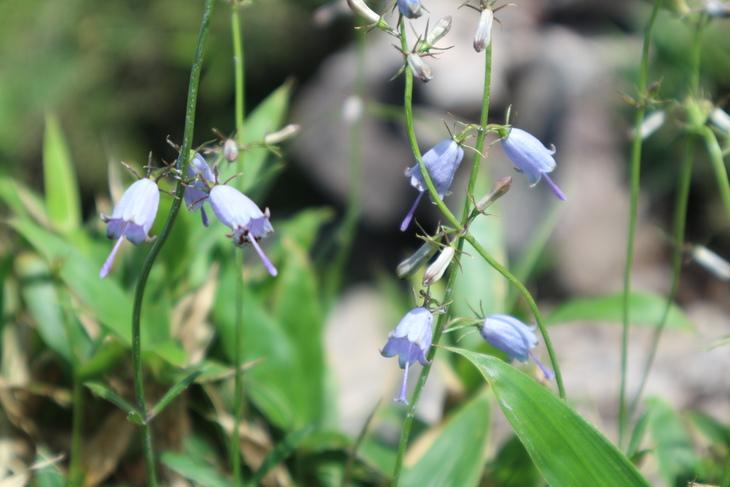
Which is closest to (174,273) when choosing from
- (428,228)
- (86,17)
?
(428,228)

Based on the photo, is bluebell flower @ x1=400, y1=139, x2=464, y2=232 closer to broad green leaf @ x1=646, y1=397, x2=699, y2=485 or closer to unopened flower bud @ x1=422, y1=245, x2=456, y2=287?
unopened flower bud @ x1=422, y1=245, x2=456, y2=287

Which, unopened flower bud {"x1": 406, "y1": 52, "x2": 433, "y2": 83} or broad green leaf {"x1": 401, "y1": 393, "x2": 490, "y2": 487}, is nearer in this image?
unopened flower bud {"x1": 406, "y1": 52, "x2": 433, "y2": 83}

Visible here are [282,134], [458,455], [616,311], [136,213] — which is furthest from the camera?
[616,311]

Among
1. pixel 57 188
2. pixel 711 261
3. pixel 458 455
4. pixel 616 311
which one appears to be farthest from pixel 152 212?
pixel 616 311

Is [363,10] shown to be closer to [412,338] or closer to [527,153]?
[527,153]

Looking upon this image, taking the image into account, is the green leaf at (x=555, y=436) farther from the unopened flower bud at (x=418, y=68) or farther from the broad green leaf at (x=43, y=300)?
the broad green leaf at (x=43, y=300)

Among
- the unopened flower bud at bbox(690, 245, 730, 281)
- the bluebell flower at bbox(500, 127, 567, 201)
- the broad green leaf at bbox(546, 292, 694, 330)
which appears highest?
the bluebell flower at bbox(500, 127, 567, 201)

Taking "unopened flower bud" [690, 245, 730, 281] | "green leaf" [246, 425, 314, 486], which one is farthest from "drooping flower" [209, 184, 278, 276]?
"unopened flower bud" [690, 245, 730, 281]
